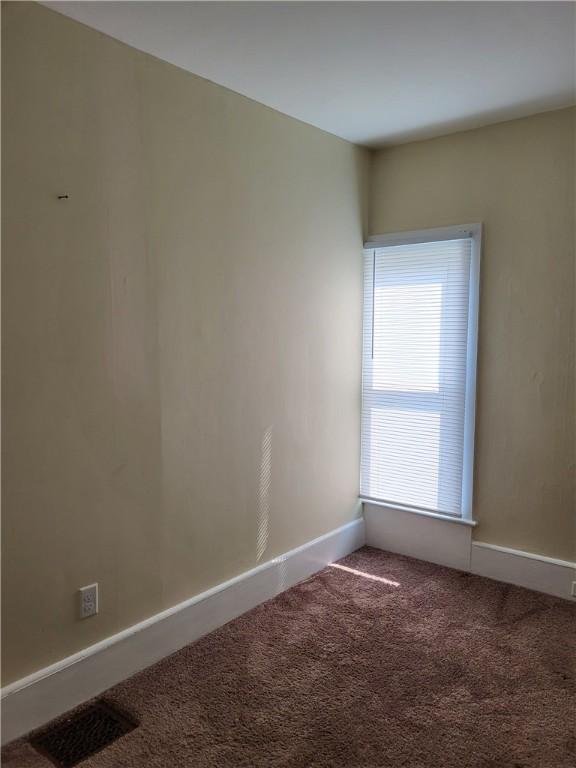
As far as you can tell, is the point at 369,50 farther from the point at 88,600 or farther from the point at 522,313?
the point at 88,600

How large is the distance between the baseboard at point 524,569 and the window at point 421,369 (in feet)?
0.80

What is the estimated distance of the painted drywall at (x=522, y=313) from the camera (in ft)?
9.92

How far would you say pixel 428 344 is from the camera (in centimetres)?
347

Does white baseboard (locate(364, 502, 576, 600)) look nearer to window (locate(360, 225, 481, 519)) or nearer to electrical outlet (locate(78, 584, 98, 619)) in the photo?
window (locate(360, 225, 481, 519))

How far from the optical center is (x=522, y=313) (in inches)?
124

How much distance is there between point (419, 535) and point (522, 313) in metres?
1.44

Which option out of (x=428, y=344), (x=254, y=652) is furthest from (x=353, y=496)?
(x=254, y=652)

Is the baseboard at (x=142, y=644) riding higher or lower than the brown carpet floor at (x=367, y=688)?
higher

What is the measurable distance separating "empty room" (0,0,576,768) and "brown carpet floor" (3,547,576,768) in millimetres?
13

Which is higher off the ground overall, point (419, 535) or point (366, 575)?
point (419, 535)

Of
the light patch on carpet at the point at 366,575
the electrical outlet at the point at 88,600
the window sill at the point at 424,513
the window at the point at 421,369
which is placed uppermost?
the window at the point at 421,369

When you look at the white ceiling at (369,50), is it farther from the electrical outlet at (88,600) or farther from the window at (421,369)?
the electrical outlet at (88,600)

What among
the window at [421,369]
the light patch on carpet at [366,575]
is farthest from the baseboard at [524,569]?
the light patch on carpet at [366,575]

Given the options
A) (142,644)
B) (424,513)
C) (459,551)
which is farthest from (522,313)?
(142,644)
